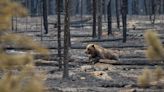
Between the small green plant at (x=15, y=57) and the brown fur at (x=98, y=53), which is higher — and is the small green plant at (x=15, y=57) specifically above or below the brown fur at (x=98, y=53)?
above

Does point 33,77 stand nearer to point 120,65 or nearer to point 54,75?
point 54,75

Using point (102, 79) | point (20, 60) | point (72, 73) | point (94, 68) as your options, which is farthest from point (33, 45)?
point (94, 68)

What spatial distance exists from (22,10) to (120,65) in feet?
48.0

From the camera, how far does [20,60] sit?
5320mm

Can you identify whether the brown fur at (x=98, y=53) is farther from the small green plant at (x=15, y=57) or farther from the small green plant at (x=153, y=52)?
the small green plant at (x=15, y=57)

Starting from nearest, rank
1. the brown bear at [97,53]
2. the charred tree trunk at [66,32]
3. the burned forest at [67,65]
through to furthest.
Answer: the burned forest at [67,65], the charred tree trunk at [66,32], the brown bear at [97,53]

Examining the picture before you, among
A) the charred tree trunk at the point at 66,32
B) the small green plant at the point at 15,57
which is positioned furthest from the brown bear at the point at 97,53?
the small green plant at the point at 15,57

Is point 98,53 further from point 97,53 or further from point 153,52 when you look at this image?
point 153,52

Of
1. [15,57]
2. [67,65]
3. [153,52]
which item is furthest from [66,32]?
Answer: [15,57]

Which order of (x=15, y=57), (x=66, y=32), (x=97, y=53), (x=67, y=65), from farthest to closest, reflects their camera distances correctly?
(x=97, y=53)
(x=67, y=65)
(x=66, y=32)
(x=15, y=57)

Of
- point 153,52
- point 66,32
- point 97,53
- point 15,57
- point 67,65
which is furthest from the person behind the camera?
point 97,53

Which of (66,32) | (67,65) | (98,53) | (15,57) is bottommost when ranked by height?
(67,65)

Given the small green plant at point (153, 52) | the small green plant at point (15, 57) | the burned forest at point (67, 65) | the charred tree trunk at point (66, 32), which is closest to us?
the small green plant at point (15, 57)

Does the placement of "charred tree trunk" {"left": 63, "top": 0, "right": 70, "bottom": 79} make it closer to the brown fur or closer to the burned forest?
the burned forest
